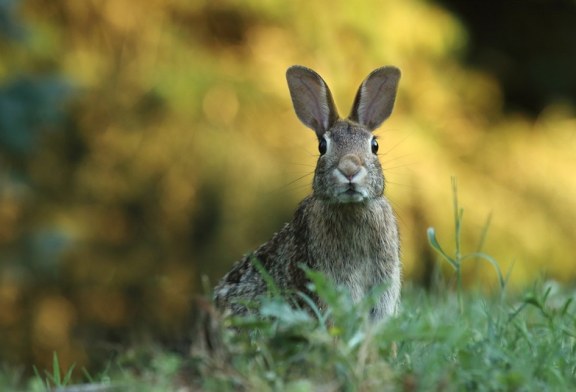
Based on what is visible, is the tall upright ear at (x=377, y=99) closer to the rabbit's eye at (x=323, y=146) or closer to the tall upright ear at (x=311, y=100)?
the tall upright ear at (x=311, y=100)

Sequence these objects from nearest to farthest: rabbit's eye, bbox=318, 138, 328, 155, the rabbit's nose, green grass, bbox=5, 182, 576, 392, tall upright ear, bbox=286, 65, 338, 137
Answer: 1. green grass, bbox=5, 182, 576, 392
2. the rabbit's nose
3. rabbit's eye, bbox=318, 138, 328, 155
4. tall upright ear, bbox=286, 65, 338, 137

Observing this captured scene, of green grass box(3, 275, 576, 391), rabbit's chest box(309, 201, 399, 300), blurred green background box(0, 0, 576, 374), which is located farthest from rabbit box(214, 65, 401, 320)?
blurred green background box(0, 0, 576, 374)

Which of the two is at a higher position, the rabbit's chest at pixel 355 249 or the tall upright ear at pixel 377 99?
the tall upright ear at pixel 377 99

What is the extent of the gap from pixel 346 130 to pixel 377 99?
0.91ft

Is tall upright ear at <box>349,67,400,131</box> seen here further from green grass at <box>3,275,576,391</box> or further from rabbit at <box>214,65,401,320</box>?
green grass at <box>3,275,576,391</box>

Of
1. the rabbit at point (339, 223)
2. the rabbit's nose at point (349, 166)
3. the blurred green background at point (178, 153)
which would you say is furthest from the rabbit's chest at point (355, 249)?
the blurred green background at point (178, 153)

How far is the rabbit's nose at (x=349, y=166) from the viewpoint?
3.88m

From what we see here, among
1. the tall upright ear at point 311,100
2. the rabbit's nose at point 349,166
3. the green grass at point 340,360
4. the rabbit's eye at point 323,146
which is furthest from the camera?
the tall upright ear at point 311,100

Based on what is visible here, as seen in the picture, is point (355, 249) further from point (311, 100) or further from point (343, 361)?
point (343, 361)

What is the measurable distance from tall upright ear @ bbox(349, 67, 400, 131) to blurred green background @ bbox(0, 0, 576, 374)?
14.0 feet

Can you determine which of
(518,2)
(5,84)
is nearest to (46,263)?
(5,84)

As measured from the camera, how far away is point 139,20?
31.6 ft

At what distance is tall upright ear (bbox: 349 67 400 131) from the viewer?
4352 millimetres

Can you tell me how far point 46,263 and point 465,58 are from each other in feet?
16.5
